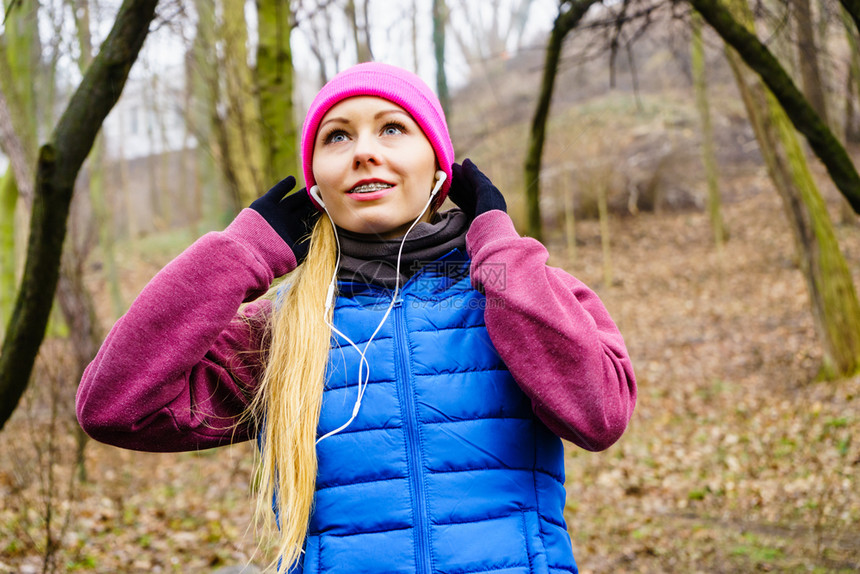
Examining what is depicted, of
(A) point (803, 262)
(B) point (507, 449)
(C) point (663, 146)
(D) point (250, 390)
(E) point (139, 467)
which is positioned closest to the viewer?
(B) point (507, 449)

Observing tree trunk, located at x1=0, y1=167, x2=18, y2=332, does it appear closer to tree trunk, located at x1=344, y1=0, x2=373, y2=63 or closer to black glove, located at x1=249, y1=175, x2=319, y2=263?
tree trunk, located at x1=344, y1=0, x2=373, y2=63

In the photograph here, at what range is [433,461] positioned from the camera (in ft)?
4.95

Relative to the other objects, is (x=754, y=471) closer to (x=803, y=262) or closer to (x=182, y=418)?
(x=803, y=262)

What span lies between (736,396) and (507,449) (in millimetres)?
8011

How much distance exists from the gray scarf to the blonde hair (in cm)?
6

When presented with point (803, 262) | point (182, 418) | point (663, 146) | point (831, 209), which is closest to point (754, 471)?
point (803, 262)

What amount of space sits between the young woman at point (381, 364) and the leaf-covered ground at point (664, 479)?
12.4 inches

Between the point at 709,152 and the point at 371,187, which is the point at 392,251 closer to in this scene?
the point at 371,187

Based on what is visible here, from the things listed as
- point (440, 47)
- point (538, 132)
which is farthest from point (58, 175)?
point (440, 47)

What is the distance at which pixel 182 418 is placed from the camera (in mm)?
1591

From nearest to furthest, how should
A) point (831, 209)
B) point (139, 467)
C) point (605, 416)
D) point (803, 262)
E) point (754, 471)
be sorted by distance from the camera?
point (605, 416), point (754, 471), point (139, 467), point (803, 262), point (831, 209)

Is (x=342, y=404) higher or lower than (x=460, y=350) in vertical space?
lower

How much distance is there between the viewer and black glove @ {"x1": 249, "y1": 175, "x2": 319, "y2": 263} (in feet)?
5.74

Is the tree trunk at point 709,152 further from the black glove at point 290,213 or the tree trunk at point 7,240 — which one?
the black glove at point 290,213
